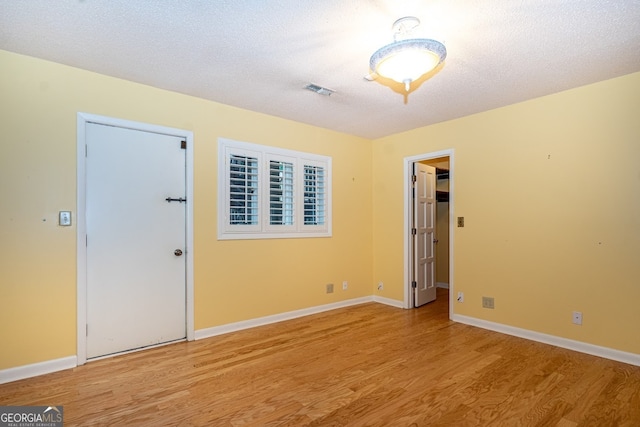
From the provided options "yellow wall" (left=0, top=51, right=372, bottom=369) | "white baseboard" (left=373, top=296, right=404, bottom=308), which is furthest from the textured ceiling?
"white baseboard" (left=373, top=296, right=404, bottom=308)

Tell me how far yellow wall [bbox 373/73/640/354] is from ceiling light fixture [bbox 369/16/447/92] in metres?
1.96

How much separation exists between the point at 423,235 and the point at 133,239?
375 cm

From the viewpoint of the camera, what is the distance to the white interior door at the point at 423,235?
4723mm

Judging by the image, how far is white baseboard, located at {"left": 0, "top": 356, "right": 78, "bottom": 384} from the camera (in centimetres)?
251

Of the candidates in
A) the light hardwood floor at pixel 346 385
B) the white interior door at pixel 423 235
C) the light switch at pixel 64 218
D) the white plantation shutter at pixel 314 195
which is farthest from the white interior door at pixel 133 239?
the white interior door at pixel 423 235

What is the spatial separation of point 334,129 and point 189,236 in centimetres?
243

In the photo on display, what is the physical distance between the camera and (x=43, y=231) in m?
2.68

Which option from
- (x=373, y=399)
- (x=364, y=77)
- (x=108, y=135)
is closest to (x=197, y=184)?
(x=108, y=135)

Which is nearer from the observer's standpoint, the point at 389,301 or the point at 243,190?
the point at 243,190

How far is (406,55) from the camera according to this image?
2055 mm

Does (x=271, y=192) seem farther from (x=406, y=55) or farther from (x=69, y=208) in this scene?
(x=406, y=55)

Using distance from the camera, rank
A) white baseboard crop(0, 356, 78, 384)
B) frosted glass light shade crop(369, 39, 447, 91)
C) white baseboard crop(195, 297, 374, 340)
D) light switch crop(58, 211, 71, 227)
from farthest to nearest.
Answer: white baseboard crop(195, 297, 374, 340) → light switch crop(58, 211, 71, 227) → white baseboard crop(0, 356, 78, 384) → frosted glass light shade crop(369, 39, 447, 91)

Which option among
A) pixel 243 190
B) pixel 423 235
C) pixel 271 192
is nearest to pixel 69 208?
pixel 243 190

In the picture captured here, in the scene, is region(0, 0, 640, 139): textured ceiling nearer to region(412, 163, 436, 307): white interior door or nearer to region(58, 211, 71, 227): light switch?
region(58, 211, 71, 227): light switch
